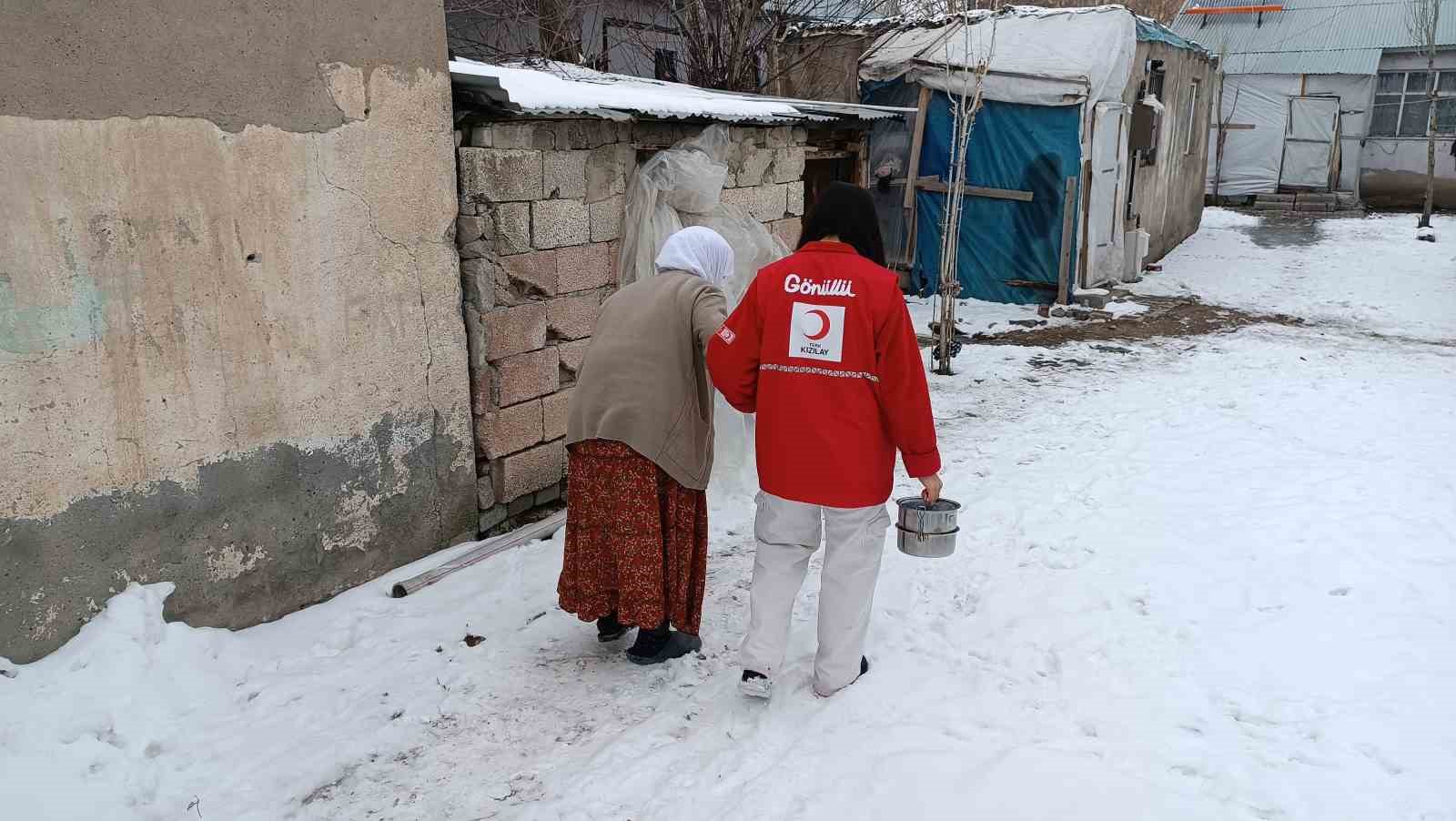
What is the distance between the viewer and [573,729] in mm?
3301

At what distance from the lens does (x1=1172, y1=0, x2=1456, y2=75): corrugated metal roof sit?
2002 cm

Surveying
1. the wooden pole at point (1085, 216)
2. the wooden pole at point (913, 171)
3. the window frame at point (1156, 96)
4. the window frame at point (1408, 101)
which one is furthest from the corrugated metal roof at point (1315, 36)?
the wooden pole at point (913, 171)

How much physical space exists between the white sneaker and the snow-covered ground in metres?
0.08

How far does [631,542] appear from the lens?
347 centimetres

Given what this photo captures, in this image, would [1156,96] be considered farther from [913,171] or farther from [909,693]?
[909,693]

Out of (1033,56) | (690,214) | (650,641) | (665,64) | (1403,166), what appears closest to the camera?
(650,641)

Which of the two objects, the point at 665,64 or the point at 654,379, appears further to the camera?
the point at 665,64

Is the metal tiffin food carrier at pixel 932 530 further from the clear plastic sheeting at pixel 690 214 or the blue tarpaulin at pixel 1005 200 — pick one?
the blue tarpaulin at pixel 1005 200

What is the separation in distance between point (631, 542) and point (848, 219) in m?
1.31

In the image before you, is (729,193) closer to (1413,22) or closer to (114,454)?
(114,454)

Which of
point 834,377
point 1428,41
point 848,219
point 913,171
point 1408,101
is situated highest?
point 1428,41

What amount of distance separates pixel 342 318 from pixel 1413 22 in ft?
Answer: 77.4

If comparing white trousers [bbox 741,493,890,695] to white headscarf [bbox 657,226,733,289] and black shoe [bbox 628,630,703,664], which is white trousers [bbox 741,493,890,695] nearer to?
black shoe [bbox 628,630,703,664]

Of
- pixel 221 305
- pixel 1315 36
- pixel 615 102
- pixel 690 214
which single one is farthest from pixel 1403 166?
pixel 221 305
